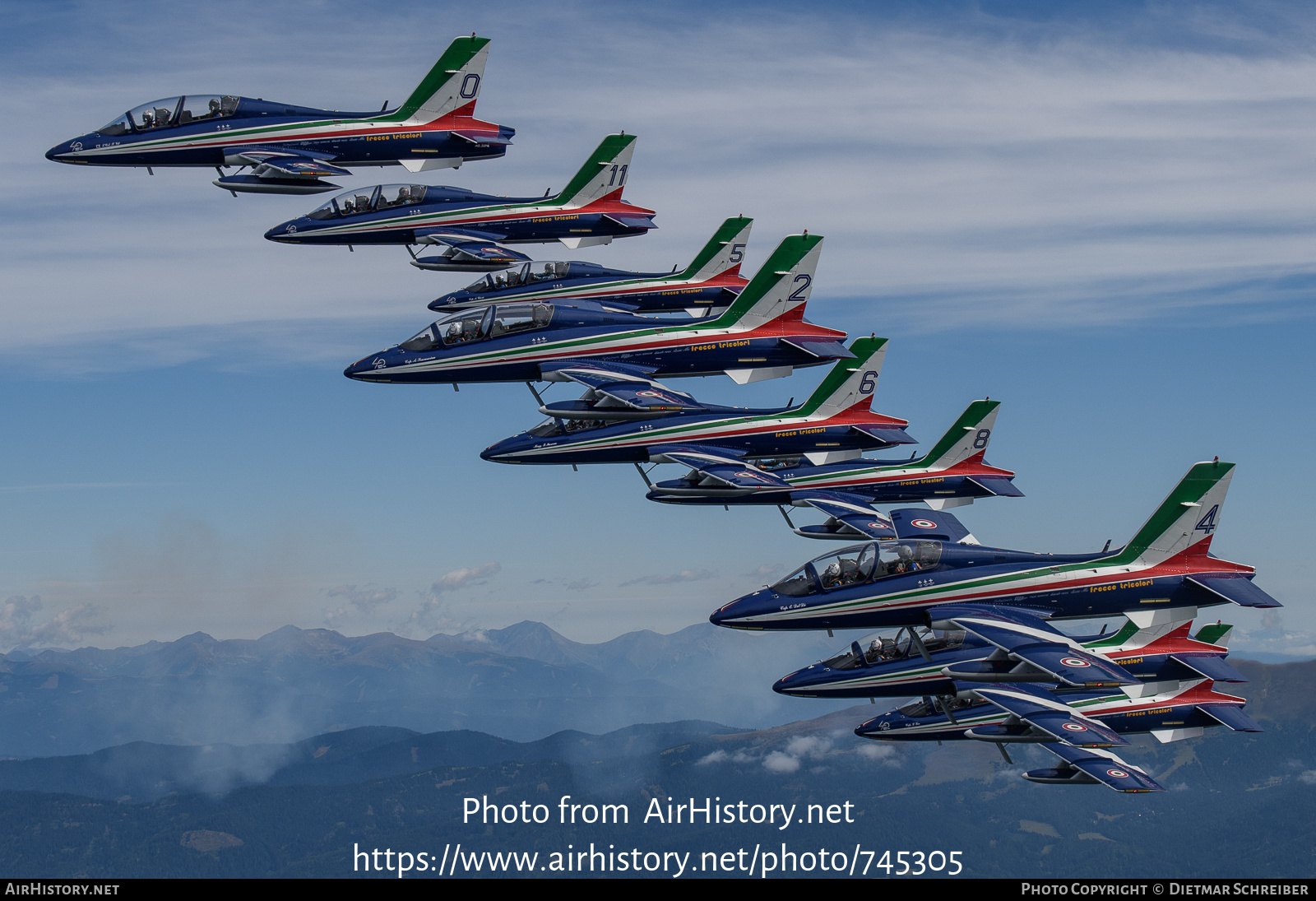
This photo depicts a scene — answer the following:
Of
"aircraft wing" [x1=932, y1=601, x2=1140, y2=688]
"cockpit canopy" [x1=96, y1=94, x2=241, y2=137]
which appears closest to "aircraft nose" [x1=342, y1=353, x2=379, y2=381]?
"cockpit canopy" [x1=96, y1=94, x2=241, y2=137]

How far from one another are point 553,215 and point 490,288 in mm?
6251

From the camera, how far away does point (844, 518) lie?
7431 cm

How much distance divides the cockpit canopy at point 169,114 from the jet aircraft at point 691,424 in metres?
26.6

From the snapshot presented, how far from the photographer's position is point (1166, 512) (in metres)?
67.9

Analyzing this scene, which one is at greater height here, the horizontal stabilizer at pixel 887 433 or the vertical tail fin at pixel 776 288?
the vertical tail fin at pixel 776 288

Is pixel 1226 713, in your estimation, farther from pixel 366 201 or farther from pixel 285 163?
pixel 285 163

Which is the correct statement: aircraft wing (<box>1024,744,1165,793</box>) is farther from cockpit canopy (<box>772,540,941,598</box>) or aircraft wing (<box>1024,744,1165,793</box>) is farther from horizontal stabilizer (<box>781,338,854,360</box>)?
horizontal stabilizer (<box>781,338,854,360</box>)

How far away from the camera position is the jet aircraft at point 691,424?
73688 mm

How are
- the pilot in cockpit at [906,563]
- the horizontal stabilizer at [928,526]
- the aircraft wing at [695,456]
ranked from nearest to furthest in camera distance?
the pilot in cockpit at [906,563]
the horizontal stabilizer at [928,526]
the aircraft wing at [695,456]

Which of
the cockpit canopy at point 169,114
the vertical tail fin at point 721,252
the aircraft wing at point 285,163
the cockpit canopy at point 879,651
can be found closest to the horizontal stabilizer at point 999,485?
the cockpit canopy at point 879,651

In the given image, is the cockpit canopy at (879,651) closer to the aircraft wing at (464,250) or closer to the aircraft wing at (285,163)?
Answer: the aircraft wing at (464,250)

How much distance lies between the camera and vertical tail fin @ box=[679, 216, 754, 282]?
81.2 m

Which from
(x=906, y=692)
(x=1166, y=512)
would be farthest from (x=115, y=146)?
(x=1166, y=512)

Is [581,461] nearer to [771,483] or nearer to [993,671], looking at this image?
[771,483]
